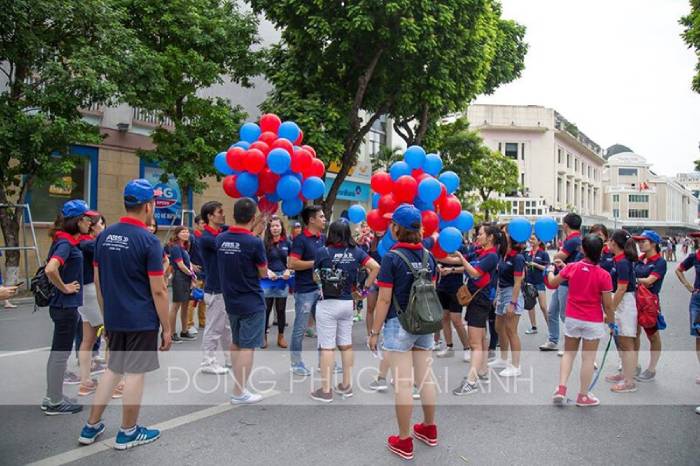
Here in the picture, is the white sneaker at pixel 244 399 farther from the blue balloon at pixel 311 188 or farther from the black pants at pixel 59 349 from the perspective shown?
the blue balloon at pixel 311 188

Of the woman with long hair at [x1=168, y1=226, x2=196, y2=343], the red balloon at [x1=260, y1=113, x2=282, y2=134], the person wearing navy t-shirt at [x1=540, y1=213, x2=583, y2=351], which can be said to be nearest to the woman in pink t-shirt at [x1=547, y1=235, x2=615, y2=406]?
the person wearing navy t-shirt at [x1=540, y1=213, x2=583, y2=351]

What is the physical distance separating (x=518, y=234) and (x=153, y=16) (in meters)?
11.6

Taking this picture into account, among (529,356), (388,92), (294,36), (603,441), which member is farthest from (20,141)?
(603,441)

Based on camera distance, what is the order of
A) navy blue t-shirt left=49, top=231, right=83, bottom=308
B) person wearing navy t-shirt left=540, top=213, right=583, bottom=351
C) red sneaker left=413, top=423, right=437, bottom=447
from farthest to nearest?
person wearing navy t-shirt left=540, top=213, right=583, bottom=351 → navy blue t-shirt left=49, top=231, right=83, bottom=308 → red sneaker left=413, top=423, right=437, bottom=447

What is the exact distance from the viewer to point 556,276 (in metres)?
5.18

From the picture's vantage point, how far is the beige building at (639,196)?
325ft

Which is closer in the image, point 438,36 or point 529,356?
point 529,356

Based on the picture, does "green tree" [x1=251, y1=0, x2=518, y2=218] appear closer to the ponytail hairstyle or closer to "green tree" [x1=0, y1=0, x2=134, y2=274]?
"green tree" [x1=0, y1=0, x2=134, y2=274]

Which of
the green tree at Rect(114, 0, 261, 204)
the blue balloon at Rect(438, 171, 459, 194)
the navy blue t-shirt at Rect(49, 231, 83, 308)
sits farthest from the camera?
the green tree at Rect(114, 0, 261, 204)

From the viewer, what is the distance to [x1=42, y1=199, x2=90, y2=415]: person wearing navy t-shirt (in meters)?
4.38

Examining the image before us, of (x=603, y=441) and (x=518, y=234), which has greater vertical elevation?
(x=518, y=234)

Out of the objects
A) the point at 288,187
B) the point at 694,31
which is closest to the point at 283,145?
the point at 288,187

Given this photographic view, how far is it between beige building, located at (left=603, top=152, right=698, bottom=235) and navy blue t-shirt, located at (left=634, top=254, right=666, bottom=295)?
97351mm

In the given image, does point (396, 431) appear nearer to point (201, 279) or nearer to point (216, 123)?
point (201, 279)
